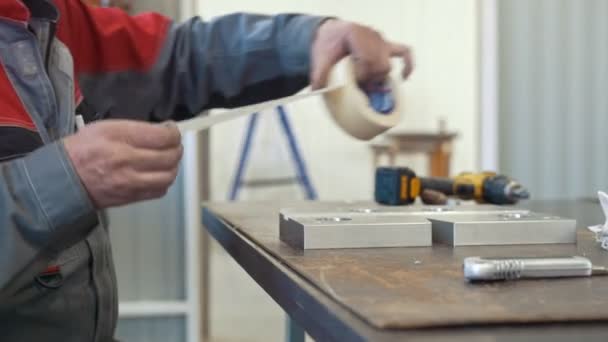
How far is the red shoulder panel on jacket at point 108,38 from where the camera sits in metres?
0.95

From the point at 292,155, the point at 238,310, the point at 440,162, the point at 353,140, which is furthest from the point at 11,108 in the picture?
the point at 353,140

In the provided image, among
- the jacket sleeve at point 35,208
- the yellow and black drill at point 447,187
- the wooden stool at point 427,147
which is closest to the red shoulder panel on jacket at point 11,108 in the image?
the jacket sleeve at point 35,208

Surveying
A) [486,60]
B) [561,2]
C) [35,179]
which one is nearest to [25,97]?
[35,179]

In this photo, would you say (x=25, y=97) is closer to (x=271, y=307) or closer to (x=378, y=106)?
(x=378, y=106)

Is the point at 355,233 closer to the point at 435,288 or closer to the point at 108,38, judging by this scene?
the point at 435,288

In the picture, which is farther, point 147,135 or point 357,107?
point 357,107

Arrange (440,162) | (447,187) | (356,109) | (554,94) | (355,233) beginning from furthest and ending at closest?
(440,162) → (554,94) → (447,187) → (356,109) → (355,233)

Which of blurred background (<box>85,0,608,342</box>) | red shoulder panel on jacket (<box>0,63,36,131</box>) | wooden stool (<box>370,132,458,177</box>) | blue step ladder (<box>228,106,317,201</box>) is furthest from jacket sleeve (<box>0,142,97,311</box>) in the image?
wooden stool (<box>370,132,458,177</box>)

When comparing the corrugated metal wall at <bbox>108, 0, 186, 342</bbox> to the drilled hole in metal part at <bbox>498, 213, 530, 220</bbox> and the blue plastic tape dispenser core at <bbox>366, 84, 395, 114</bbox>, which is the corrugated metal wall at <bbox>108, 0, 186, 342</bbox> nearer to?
the blue plastic tape dispenser core at <bbox>366, 84, 395, 114</bbox>

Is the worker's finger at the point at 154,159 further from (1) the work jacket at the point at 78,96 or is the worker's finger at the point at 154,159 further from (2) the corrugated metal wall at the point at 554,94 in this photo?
(2) the corrugated metal wall at the point at 554,94

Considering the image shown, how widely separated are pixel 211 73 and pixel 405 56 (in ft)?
0.84

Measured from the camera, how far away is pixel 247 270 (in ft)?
2.33

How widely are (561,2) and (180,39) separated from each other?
4.38ft

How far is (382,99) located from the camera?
35.1 inches
